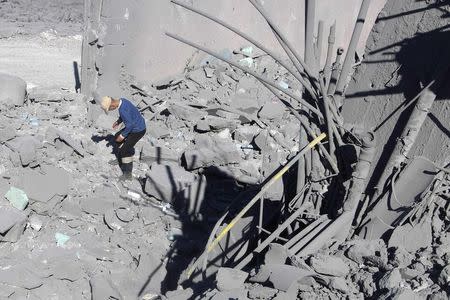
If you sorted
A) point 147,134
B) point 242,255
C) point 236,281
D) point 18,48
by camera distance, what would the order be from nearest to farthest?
point 236,281
point 242,255
point 147,134
point 18,48

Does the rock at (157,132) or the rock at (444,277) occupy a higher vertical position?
the rock at (444,277)

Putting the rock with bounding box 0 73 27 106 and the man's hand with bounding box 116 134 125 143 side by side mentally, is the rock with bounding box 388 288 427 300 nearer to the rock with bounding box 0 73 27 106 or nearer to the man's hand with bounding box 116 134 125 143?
the man's hand with bounding box 116 134 125 143

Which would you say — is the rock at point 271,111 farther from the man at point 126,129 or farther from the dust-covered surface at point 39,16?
the dust-covered surface at point 39,16

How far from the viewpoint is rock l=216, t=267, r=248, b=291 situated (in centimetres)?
416

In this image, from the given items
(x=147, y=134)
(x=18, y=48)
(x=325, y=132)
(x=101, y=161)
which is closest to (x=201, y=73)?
(x=147, y=134)

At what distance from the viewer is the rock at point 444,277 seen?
3736 mm

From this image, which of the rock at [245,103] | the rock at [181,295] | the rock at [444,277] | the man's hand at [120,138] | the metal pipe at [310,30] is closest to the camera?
the rock at [444,277]

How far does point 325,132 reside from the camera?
4520 millimetres

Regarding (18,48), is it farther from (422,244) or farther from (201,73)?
(422,244)

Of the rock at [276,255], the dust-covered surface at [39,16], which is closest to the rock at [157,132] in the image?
the rock at [276,255]

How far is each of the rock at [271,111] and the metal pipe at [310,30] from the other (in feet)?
17.8

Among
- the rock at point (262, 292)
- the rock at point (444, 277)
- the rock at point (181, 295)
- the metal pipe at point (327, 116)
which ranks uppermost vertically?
the metal pipe at point (327, 116)

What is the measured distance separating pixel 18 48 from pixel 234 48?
15.9 ft

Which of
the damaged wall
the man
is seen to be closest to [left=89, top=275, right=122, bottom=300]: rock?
the man
